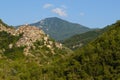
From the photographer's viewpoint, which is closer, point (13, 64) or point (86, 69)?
point (86, 69)

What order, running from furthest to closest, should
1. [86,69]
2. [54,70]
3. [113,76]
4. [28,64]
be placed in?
1. [28,64]
2. [54,70]
3. [86,69]
4. [113,76]

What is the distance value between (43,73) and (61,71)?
10.1 meters

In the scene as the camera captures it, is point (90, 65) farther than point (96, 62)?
No

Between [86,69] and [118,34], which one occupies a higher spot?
[118,34]

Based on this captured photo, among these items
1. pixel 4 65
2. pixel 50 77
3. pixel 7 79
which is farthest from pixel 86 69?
pixel 4 65

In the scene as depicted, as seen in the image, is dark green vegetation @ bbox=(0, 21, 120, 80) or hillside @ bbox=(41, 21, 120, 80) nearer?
hillside @ bbox=(41, 21, 120, 80)

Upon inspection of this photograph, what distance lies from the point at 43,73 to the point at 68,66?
11.6m

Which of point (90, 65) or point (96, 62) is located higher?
point (96, 62)

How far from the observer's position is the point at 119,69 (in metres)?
136

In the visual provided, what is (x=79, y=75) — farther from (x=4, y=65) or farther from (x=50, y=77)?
(x=4, y=65)

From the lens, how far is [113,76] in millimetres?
134125

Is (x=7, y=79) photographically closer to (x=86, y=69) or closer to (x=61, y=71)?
(x=61, y=71)

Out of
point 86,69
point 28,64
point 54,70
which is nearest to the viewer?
point 86,69

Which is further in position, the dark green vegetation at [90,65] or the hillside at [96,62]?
the dark green vegetation at [90,65]
